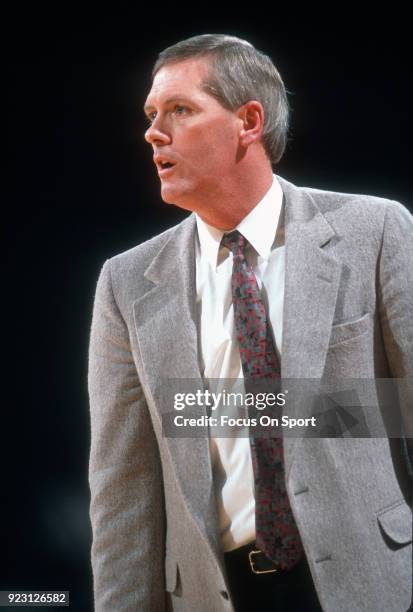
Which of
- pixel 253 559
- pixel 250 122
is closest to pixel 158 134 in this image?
pixel 250 122

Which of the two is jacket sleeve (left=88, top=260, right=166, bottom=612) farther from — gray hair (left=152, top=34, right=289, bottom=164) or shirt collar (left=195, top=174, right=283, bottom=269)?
gray hair (left=152, top=34, right=289, bottom=164)

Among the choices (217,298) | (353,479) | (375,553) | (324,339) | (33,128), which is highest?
(33,128)

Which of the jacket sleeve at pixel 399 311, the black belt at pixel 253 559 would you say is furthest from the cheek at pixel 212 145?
the black belt at pixel 253 559

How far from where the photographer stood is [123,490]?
1.60 meters

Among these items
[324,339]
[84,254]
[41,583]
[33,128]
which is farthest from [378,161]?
[41,583]

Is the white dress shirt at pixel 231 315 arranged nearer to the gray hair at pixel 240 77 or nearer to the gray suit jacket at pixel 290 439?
the gray suit jacket at pixel 290 439

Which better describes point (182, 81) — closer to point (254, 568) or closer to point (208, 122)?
point (208, 122)

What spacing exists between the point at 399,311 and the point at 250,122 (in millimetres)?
517

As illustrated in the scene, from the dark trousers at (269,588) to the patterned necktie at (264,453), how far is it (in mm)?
39

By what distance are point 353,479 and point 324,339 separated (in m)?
0.26

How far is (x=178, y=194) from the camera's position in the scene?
62.5 inches

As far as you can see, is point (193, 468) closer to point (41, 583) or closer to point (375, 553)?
point (375, 553)

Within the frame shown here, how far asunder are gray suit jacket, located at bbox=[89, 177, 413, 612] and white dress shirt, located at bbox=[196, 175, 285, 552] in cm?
3

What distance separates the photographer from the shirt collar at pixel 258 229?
1.59 metres
